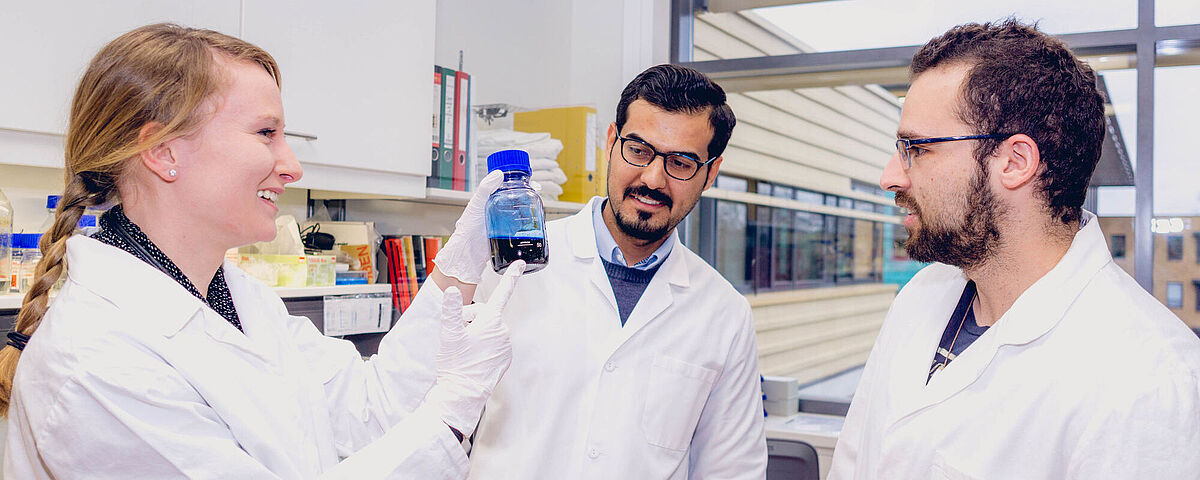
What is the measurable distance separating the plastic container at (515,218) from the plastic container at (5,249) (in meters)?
0.99

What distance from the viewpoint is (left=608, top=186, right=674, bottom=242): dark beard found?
1.69m

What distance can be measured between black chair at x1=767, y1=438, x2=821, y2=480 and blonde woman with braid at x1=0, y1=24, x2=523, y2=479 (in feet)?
4.66

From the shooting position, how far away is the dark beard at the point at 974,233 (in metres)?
1.29

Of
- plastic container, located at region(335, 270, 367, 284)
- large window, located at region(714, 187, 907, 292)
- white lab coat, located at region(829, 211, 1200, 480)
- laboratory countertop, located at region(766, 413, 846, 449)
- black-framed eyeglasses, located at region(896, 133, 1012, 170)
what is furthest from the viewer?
large window, located at region(714, 187, 907, 292)

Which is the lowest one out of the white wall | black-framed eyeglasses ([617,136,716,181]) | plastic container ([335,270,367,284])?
plastic container ([335,270,367,284])

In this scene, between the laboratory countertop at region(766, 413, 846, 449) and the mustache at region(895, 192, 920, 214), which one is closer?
the mustache at region(895, 192, 920, 214)

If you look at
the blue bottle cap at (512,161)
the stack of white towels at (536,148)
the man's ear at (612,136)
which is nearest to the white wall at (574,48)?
the stack of white towels at (536,148)

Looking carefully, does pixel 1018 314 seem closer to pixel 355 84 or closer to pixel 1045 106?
pixel 1045 106

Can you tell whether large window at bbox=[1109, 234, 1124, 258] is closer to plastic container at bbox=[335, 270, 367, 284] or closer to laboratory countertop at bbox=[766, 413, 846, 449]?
laboratory countertop at bbox=[766, 413, 846, 449]

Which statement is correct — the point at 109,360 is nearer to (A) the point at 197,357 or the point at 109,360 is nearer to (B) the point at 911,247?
(A) the point at 197,357

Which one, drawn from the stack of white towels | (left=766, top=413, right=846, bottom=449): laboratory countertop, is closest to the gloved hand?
the stack of white towels

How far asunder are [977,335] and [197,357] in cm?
116

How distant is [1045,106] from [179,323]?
1.23 meters

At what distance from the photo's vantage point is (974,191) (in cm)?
131
